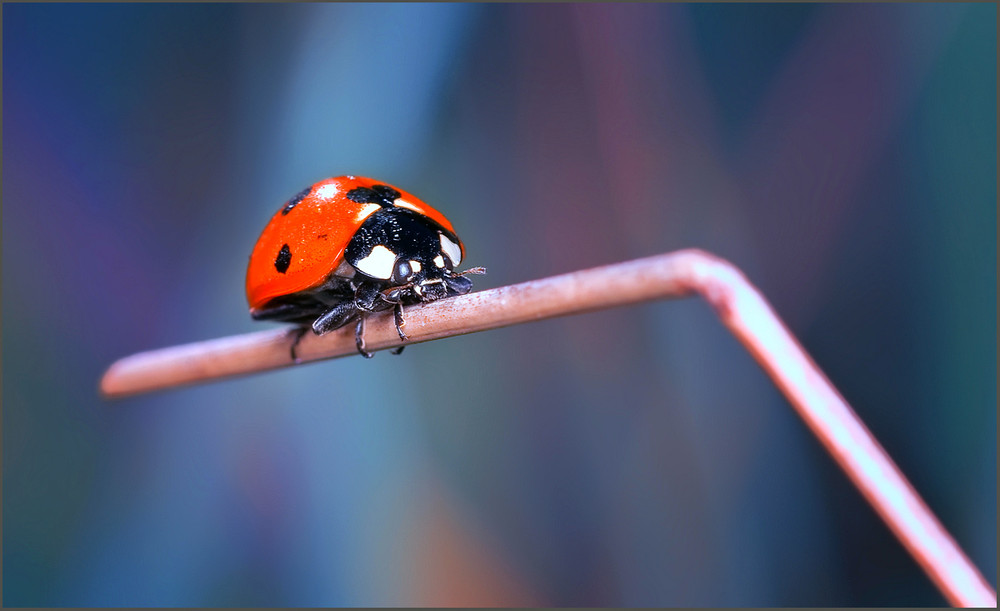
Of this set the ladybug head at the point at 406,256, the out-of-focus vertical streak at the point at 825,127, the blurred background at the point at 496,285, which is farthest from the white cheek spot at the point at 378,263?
the out-of-focus vertical streak at the point at 825,127

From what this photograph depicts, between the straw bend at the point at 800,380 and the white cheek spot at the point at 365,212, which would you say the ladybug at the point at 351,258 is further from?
the straw bend at the point at 800,380

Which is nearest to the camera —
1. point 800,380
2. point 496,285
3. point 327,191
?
point 800,380

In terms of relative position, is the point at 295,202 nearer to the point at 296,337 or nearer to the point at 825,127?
the point at 296,337

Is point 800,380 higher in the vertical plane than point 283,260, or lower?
lower

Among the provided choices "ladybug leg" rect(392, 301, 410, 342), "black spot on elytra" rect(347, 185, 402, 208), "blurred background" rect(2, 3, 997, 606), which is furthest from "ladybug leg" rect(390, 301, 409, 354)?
"blurred background" rect(2, 3, 997, 606)

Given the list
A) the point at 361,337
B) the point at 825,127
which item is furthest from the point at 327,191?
the point at 825,127

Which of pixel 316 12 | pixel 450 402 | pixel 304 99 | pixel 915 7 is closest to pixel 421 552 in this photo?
pixel 450 402

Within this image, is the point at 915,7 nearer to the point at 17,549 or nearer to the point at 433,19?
the point at 433,19
